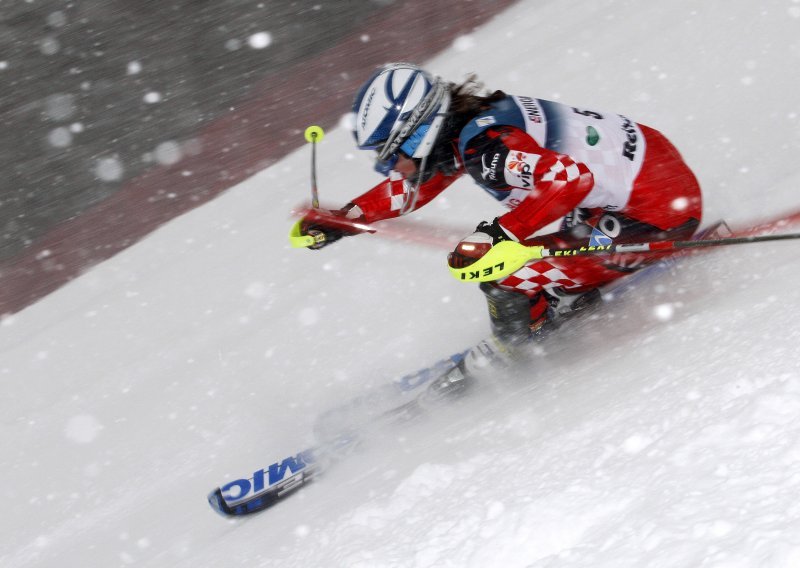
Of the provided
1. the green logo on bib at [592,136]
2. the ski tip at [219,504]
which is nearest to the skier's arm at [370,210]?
the green logo on bib at [592,136]

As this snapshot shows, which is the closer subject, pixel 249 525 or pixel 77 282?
pixel 249 525

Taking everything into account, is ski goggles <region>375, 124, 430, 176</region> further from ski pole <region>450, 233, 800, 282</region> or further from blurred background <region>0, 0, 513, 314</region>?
blurred background <region>0, 0, 513, 314</region>

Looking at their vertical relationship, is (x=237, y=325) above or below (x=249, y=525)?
above

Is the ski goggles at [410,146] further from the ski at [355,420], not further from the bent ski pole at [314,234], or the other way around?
the ski at [355,420]

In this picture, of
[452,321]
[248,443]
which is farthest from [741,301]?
[248,443]

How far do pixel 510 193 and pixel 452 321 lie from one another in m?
1.25

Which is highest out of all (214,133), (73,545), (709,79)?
(214,133)

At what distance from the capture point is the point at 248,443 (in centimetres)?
373

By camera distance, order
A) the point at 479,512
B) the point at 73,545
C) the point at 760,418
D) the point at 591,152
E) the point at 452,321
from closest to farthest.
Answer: the point at 760,418, the point at 479,512, the point at 591,152, the point at 73,545, the point at 452,321

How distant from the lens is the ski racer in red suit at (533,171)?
2711 mm

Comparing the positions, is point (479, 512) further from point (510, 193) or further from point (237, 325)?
point (237, 325)

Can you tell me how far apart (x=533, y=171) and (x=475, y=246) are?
320mm

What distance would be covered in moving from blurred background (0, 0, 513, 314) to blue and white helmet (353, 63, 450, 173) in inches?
103

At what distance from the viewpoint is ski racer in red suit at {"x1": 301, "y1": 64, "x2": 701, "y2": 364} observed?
2.71m
